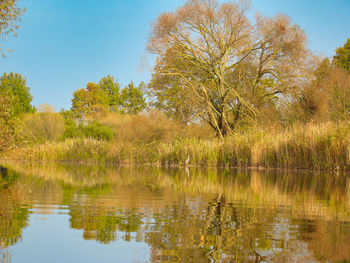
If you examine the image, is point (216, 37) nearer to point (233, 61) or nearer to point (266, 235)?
point (233, 61)

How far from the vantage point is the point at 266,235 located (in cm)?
256

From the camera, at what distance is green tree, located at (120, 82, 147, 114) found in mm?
48906

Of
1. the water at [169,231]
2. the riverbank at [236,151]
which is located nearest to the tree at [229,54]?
the riverbank at [236,151]

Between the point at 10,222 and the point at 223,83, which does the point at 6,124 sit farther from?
the point at 223,83

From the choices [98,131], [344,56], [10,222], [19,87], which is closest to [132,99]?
[19,87]

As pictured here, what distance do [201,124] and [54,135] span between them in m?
12.2

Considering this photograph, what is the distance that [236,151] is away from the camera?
14945mm

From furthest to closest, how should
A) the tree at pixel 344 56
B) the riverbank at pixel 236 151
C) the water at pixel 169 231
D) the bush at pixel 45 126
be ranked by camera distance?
the tree at pixel 344 56
the bush at pixel 45 126
the riverbank at pixel 236 151
the water at pixel 169 231

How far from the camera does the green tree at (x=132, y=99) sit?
160 feet

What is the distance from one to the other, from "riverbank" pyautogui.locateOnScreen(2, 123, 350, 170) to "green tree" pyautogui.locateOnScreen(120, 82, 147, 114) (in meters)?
28.4

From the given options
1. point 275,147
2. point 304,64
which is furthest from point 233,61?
point 275,147

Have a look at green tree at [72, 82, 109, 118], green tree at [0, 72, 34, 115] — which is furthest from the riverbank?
green tree at [72, 82, 109, 118]

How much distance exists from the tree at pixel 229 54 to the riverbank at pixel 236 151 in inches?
149

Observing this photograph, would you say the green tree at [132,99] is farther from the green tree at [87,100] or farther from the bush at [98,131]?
the bush at [98,131]
